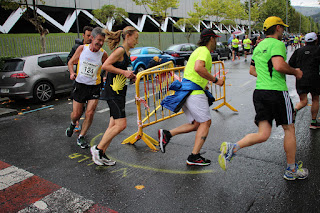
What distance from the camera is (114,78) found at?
4008 millimetres

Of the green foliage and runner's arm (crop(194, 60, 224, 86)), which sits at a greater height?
the green foliage

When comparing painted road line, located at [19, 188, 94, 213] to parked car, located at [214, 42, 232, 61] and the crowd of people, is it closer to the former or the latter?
the crowd of people

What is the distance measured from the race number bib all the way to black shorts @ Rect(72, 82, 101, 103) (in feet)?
0.65

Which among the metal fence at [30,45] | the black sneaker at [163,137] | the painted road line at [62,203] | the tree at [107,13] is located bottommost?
the painted road line at [62,203]

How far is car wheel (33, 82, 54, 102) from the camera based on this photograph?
28.8 ft

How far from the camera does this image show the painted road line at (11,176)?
3658 millimetres

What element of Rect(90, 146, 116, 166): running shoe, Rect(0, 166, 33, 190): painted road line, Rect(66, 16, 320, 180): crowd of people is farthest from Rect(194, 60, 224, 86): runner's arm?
Answer: Rect(0, 166, 33, 190): painted road line

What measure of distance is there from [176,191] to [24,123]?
194 inches

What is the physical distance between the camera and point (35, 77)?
8719mm

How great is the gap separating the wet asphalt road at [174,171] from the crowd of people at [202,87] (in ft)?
0.79

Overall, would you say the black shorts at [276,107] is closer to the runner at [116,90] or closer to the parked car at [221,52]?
the runner at [116,90]

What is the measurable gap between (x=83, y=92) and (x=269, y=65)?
3076mm

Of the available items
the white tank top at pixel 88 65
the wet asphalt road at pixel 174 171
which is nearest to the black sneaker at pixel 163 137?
the wet asphalt road at pixel 174 171

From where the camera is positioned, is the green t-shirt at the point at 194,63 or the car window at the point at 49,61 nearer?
the green t-shirt at the point at 194,63
